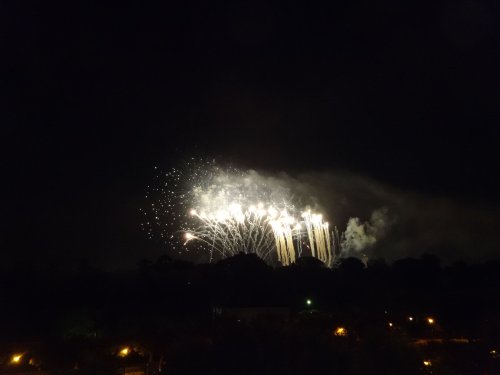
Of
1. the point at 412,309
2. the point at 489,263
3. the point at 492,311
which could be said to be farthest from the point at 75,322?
Result: the point at 489,263

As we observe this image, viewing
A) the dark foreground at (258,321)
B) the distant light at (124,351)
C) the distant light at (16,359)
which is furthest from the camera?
the distant light at (16,359)

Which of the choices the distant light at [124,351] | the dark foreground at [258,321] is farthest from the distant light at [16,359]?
the distant light at [124,351]

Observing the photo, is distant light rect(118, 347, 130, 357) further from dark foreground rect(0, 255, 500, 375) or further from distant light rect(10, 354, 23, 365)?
distant light rect(10, 354, 23, 365)

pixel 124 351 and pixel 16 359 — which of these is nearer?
pixel 124 351

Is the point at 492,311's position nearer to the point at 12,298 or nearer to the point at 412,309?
the point at 412,309

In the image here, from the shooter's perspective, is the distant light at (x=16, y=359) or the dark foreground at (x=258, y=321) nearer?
the dark foreground at (x=258, y=321)

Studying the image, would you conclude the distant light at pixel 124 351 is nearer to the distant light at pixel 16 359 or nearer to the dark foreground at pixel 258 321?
the dark foreground at pixel 258 321

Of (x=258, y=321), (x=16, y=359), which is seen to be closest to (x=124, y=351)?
(x=16, y=359)

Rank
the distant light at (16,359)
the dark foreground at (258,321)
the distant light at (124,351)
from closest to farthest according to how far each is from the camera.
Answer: the dark foreground at (258,321)
the distant light at (124,351)
the distant light at (16,359)

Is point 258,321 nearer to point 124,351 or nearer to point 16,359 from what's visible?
point 124,351

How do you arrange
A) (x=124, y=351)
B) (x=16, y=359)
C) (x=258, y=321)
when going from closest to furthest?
(x=258, y=321) → (x=124, y=351) → (x=16, y=359)

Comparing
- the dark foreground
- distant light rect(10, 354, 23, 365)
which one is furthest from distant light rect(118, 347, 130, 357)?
distant light rect(10, 354, 23, 365)

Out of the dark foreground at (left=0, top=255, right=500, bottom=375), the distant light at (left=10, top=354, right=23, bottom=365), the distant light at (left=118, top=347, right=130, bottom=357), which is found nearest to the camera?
the dark foreground at (left=0, top=255, right=500, bottom=375)

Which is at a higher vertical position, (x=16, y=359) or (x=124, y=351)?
(x=124, y=351)
